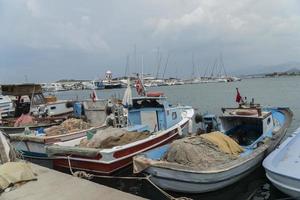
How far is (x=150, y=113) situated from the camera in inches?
576

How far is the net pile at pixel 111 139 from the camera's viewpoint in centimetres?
1166

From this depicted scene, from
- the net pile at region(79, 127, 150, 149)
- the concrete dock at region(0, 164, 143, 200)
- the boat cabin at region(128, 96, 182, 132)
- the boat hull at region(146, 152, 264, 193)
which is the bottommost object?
the boat hull at region(146, 152, 264, 193)

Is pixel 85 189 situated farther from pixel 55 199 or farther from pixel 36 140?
pixel 36 140

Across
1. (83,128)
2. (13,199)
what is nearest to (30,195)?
(13,199)

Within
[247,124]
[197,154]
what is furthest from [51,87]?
[197,154]

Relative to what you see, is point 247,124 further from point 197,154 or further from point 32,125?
point 32,125

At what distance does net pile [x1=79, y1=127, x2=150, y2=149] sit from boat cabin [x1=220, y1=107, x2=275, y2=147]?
355 cm

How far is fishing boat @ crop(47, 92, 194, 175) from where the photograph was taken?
36.8 ft

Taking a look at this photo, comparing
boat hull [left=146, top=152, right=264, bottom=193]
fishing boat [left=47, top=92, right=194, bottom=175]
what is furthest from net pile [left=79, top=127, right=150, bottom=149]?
boat hull [left=146, top=152, right=264, bottom=193]

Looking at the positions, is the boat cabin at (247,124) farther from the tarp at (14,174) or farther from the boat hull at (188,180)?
the tarp at (14,174)

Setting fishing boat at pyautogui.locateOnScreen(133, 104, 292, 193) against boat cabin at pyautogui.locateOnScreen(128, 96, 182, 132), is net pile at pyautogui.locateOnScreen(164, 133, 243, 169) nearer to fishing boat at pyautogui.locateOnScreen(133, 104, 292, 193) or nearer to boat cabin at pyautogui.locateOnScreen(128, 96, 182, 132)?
fishing boat at pyautogui.locateOnScreen(133, 104, 292, 193)

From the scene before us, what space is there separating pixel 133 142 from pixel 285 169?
5201mm

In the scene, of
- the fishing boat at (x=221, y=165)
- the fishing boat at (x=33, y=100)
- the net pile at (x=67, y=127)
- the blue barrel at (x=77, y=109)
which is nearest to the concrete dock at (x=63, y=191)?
the fishing boat at (x=221, y=165)

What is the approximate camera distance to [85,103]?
17266 mm
